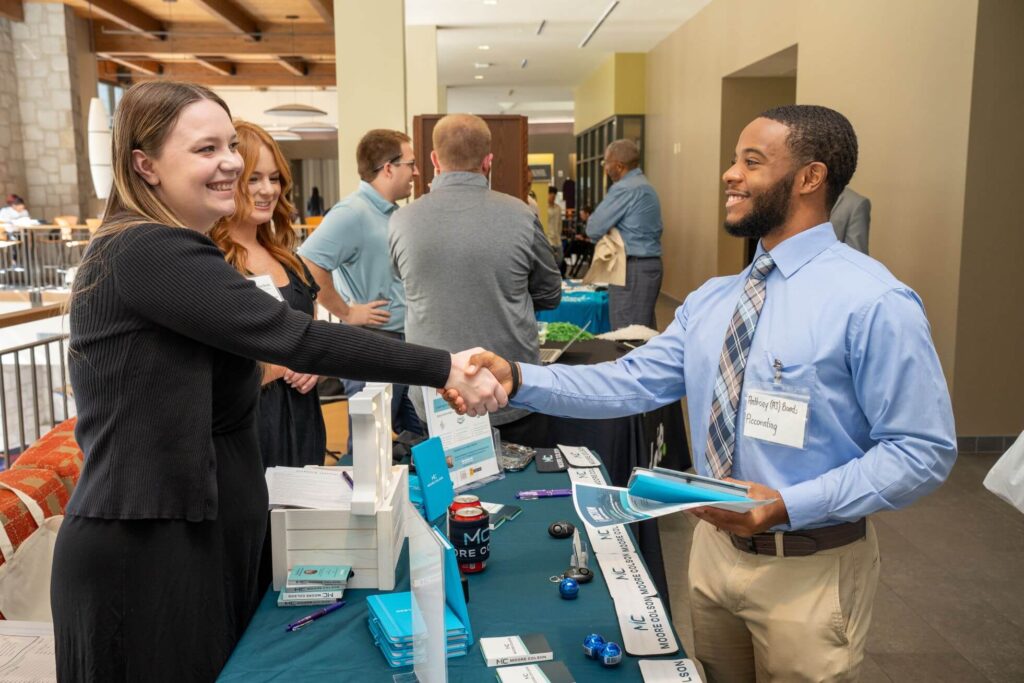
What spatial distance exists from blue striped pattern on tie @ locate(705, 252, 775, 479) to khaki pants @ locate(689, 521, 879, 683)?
153mm

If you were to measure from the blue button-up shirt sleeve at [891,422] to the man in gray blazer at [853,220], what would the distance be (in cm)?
372

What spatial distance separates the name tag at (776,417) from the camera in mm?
1394

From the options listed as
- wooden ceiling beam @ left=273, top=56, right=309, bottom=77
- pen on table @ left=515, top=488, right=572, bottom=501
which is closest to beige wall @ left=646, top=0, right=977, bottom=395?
pen on table @ left=515, top=488, right=572, bottom=501

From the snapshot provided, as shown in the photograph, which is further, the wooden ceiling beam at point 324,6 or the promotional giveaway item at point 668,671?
the wooden ceiling beam at point 324,6

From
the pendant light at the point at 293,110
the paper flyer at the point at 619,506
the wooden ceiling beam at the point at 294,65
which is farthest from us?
the wooden ceiling beam at the point at 294,65

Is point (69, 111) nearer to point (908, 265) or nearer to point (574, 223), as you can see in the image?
point (574, 223)

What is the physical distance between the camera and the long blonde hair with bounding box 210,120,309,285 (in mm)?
2287

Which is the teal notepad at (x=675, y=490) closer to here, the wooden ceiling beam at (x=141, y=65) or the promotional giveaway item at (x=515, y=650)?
the promotional giveaway item at (x=515, y=650)

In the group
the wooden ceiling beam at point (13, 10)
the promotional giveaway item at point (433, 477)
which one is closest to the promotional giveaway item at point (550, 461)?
the promotional giveaway item at point (433, 477)

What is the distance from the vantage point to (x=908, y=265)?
524cm

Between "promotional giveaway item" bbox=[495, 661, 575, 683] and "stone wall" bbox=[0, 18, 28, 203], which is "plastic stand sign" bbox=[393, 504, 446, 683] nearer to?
"promotional giveaway item" bbox=[495, 661, 575, 683]

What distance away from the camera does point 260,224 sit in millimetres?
2395

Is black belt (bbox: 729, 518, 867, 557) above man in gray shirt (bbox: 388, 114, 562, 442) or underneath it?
underneath

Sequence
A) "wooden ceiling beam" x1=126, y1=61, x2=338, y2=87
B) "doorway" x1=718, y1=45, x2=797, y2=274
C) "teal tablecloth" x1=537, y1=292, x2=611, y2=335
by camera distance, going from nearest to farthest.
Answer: "teal tablecloth" x1=537, y1=292, x2=611, y2=335 < "doorway" x1=718, y1=45, x2=797, y2=274 < "wooden ceiling beam" x1=126, y1=61, x2=338, y2=87
